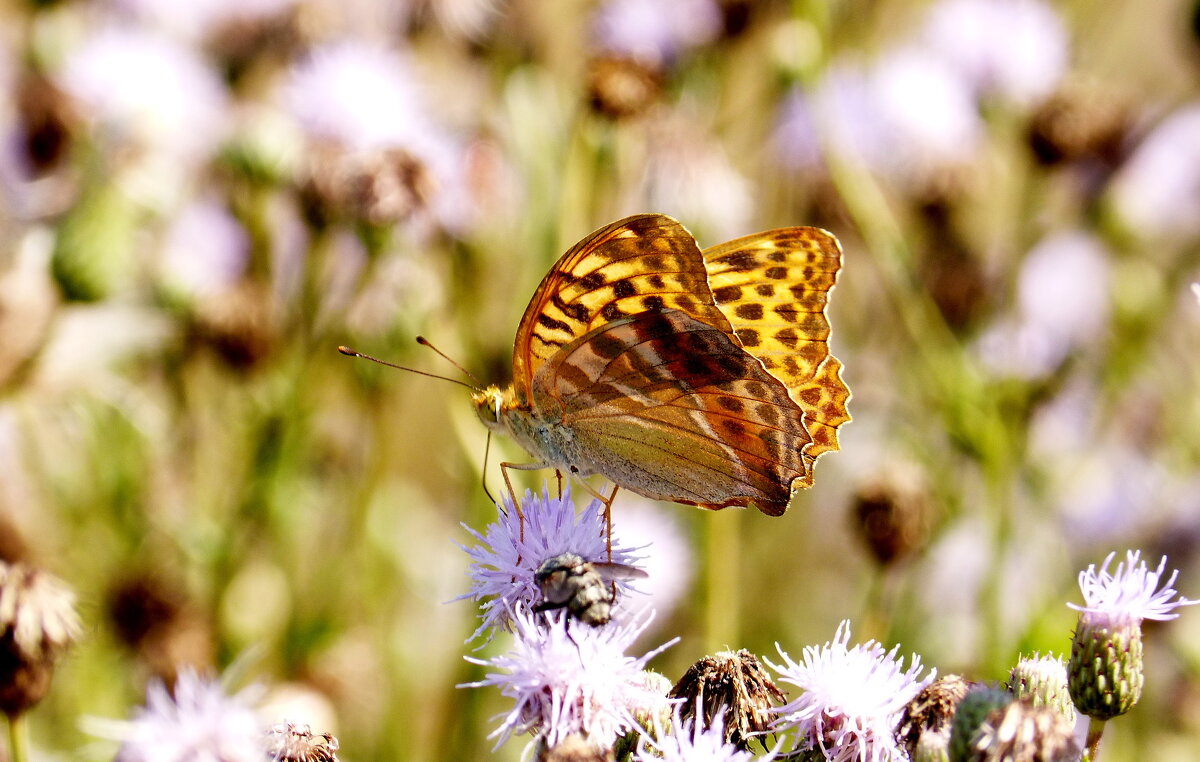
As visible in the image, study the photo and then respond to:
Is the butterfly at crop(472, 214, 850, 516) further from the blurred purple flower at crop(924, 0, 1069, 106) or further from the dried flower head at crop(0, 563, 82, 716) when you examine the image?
the blurred purple flower at crop(924, 0, 1069, 106)

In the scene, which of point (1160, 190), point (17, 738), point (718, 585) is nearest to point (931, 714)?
point (17, 738)

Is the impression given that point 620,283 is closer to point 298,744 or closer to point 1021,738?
point 298,744

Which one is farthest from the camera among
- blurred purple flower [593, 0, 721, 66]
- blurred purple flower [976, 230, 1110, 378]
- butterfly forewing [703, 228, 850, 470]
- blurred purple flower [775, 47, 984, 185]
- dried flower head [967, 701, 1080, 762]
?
blurred purple flower [775, 47, 984, 185]

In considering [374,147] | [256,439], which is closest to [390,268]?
[374,147]

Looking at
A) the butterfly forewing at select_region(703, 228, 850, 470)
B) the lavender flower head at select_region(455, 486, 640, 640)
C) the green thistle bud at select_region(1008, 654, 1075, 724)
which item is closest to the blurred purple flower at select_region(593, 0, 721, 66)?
the butterfly forewing at select_region(703, 228, 850, 470)

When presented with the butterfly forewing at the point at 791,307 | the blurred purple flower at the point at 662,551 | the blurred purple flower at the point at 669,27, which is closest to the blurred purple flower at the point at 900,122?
the blurred purple flower at the point at 669,27

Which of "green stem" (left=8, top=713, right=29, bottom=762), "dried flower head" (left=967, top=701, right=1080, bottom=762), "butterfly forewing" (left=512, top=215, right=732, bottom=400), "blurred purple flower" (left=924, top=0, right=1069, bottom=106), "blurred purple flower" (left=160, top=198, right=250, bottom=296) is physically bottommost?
"green stem" (left=8, top=713, right=29, bottom=762)

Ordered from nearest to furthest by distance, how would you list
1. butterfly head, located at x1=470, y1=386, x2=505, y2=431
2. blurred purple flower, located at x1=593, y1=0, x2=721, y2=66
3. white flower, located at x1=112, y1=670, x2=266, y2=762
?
white flower, located at x1=112, y1=670, x2=266, y2=762 < butterfly head, located at x1=470, y1=386, x2=505, y2=431 < blurred purple flower, located at x1=593, y1=0, x2=721, y2=66

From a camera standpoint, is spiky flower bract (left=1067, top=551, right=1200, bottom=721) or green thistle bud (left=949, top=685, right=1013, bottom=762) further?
spiky flower bract (left=1067, top=551, right=1200, bottom=721)
